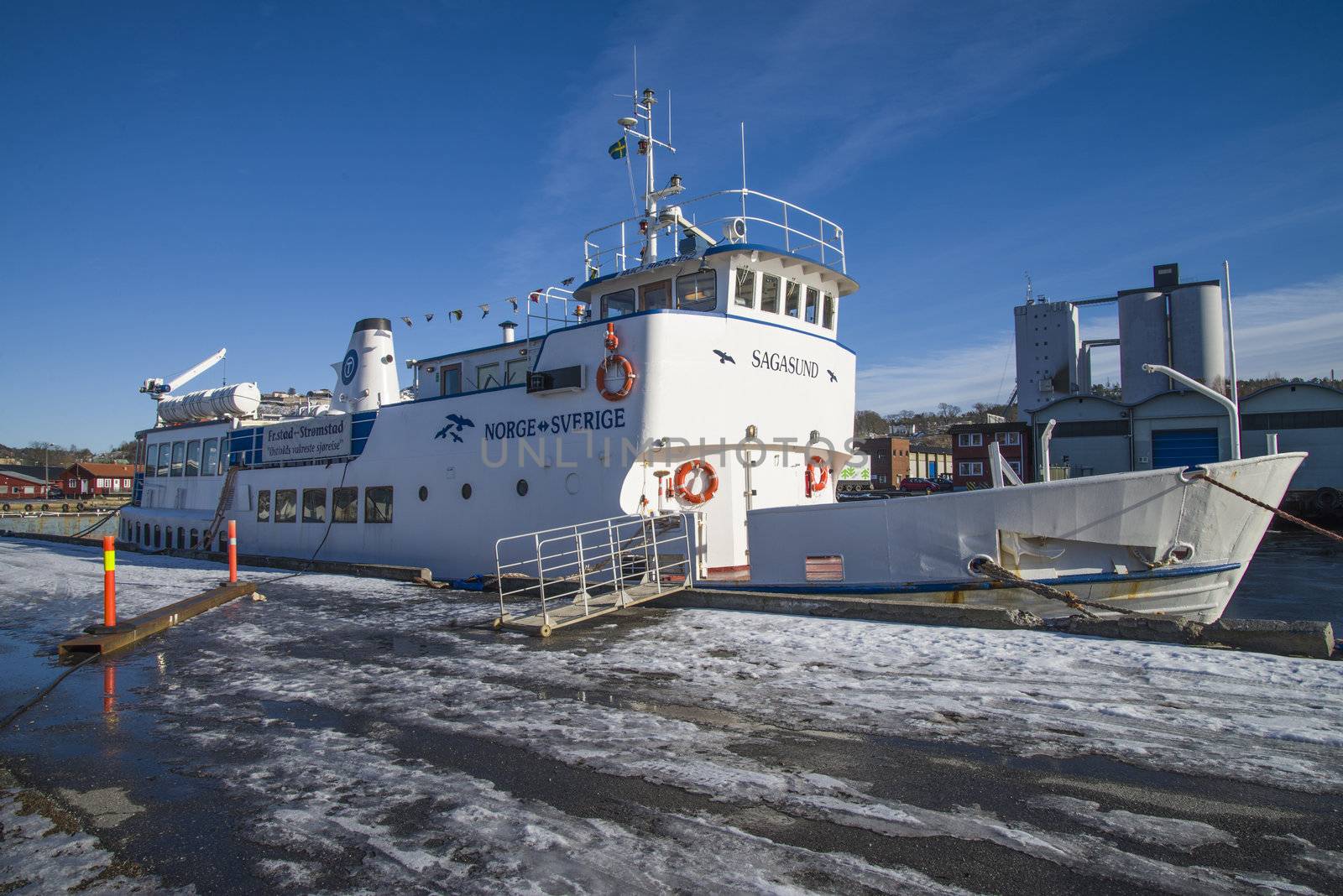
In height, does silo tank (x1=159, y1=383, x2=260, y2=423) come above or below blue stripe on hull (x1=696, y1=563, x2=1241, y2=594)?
above

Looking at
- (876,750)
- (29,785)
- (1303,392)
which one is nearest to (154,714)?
(29,785)

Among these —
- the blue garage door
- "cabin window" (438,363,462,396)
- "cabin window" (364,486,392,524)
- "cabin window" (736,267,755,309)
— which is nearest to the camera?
"cabin window" (736,267,755,309)

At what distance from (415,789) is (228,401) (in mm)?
19004

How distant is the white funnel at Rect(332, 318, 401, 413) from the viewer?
58.4ft

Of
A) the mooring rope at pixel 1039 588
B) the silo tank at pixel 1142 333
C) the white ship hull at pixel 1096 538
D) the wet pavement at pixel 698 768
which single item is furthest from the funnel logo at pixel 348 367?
the silo tank at pixel 1142 333

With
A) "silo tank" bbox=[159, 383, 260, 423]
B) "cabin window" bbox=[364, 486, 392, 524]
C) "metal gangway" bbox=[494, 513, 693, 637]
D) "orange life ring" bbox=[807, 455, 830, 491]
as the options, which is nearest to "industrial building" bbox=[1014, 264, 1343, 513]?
"orange life ring" bbox=[807, 455, 830, 491]

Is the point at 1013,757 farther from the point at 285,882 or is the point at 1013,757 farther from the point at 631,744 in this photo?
the point at 285,882

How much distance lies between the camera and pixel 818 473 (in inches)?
508

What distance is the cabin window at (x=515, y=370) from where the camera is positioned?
14.3m

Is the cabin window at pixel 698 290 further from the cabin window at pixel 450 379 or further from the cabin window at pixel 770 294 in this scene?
the cabin window at pixel 450 379

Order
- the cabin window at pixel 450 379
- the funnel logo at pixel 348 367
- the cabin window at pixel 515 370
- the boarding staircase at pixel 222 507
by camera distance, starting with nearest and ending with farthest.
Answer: the cabin window at pixel 515 370 → the cabin window at pixel 450 379 → the funnel logo at pixel 348 367 → the boarding staircase at pixel 222 507

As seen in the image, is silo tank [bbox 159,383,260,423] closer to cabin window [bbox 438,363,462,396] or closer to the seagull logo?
cabin window [bbox 438,363,462,396]

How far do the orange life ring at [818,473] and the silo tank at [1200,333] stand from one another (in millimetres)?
42023

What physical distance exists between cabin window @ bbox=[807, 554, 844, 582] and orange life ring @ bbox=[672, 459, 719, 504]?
95.4 inches
